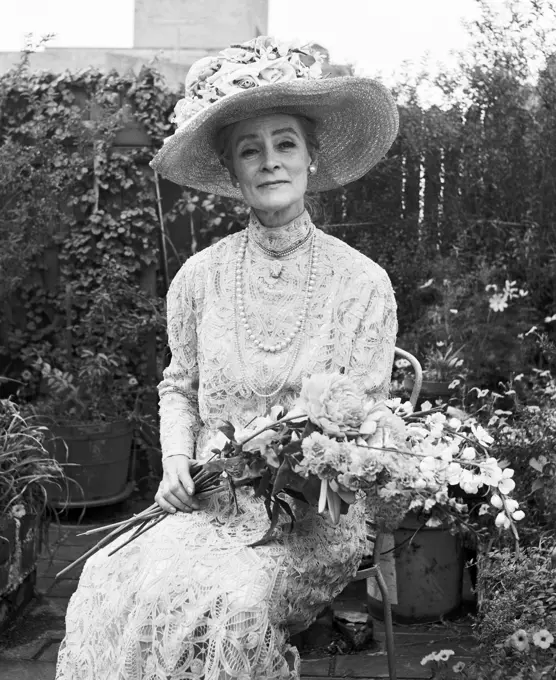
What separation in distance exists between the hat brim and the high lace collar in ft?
0.88

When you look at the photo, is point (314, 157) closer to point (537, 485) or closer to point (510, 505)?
point (510, 505)

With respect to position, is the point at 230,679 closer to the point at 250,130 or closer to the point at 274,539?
the point at 274,539

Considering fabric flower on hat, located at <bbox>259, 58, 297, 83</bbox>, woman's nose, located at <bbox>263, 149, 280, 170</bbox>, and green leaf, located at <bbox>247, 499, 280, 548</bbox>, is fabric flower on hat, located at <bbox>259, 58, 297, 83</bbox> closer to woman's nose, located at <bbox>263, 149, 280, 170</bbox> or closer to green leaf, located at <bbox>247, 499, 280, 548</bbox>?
woman's nose, located at <bbox>263, 149, 280, 170</bbox>

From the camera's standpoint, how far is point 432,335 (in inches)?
193

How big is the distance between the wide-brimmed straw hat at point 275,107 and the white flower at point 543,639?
1.30 meters

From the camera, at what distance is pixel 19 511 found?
348cm

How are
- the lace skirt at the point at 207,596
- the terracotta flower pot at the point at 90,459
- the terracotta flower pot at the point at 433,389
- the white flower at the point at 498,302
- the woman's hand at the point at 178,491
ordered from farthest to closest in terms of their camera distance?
1. the terracotta flower pot at the point at 90,459
2. the white flower at the point at 498,302
3. the terracotta flower pot at the point at 433,389
4. the woman's hand at the point at 178,491
5. the lace skirt at the point at 207,596

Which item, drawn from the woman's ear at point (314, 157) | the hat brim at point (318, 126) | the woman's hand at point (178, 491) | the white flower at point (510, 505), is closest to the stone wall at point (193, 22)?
the hat brim at point (318, 126)

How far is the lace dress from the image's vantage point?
1.94 m

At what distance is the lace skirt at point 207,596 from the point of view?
192 cm

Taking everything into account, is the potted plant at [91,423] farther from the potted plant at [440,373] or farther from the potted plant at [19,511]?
the potted plant at [440,373]

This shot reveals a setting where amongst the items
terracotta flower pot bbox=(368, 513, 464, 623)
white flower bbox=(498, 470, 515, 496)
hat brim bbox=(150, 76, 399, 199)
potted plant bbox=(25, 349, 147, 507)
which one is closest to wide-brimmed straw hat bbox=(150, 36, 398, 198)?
hat brim bbox=(150, 76, 399, 199)

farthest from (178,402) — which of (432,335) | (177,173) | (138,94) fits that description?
(138,94)

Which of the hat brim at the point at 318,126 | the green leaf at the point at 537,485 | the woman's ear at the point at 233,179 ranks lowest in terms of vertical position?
the green leaf at the point at 537,485
